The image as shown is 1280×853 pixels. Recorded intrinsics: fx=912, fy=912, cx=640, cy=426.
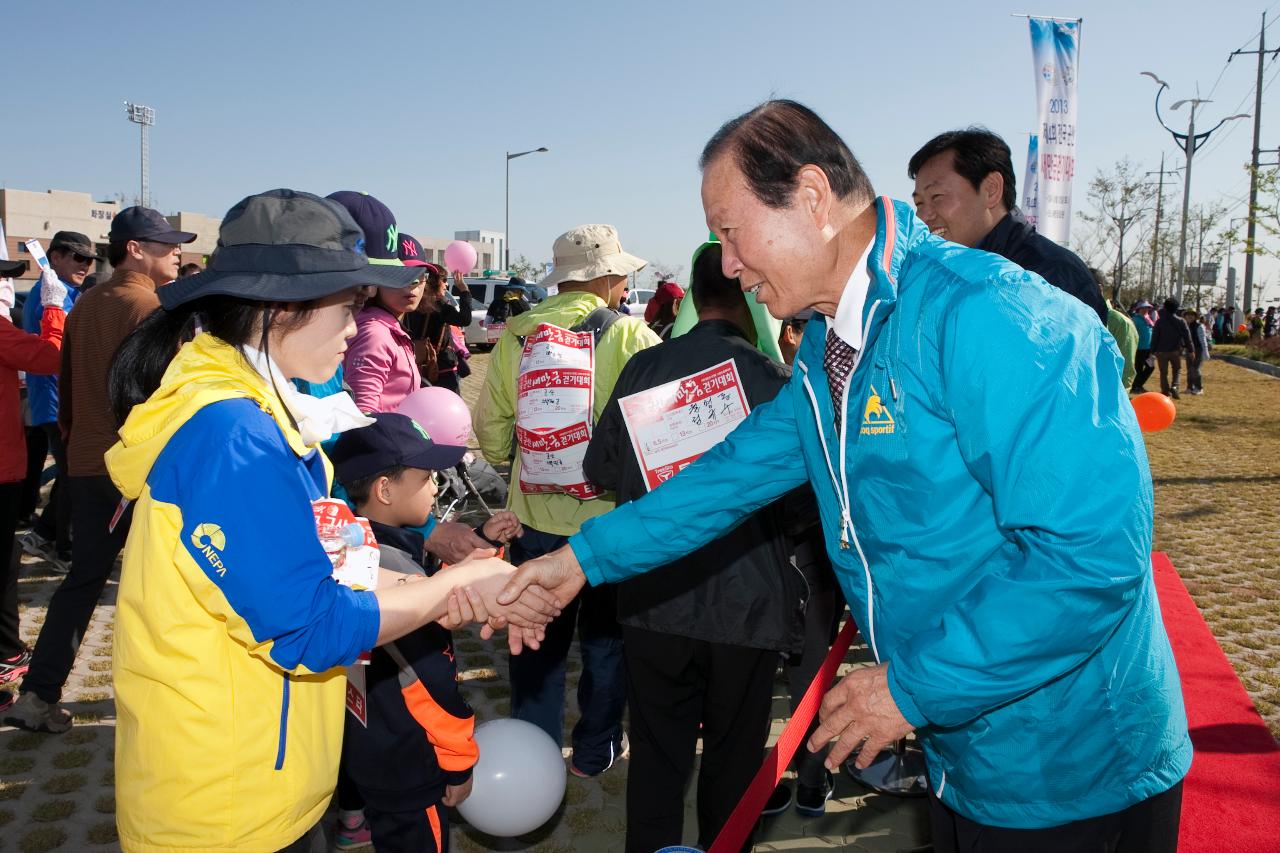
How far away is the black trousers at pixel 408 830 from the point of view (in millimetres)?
2588

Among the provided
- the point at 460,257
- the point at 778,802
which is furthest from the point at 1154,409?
the point at 460,257

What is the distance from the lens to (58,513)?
655 centimetres

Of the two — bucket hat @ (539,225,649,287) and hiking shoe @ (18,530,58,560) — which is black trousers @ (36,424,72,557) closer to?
hiking shoe @ (18,530,58,560)

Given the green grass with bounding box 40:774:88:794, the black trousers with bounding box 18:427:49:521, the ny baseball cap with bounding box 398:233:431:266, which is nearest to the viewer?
the green grass with bounding box 40:774:88:794

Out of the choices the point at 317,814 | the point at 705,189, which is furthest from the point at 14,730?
the point at 705,189

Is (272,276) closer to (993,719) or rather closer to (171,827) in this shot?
(171,827)

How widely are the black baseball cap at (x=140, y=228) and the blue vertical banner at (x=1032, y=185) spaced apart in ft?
36.6

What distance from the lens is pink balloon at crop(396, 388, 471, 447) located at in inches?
187

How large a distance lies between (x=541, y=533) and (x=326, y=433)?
2332 millimetres

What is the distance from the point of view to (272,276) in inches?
71.4

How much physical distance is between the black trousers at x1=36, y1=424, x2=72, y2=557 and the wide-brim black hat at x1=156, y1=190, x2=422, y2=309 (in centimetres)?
509

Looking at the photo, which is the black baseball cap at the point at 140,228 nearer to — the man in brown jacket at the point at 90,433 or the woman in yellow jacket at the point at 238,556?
the man in brown jacket at the point at 90,433

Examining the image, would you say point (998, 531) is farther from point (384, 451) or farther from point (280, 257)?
point (384, 451)

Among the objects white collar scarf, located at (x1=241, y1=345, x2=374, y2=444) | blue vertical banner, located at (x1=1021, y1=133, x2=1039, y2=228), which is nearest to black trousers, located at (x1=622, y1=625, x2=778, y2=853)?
white collar scarf, located at (x1=241, y1=345, x2=374, y2=444)
